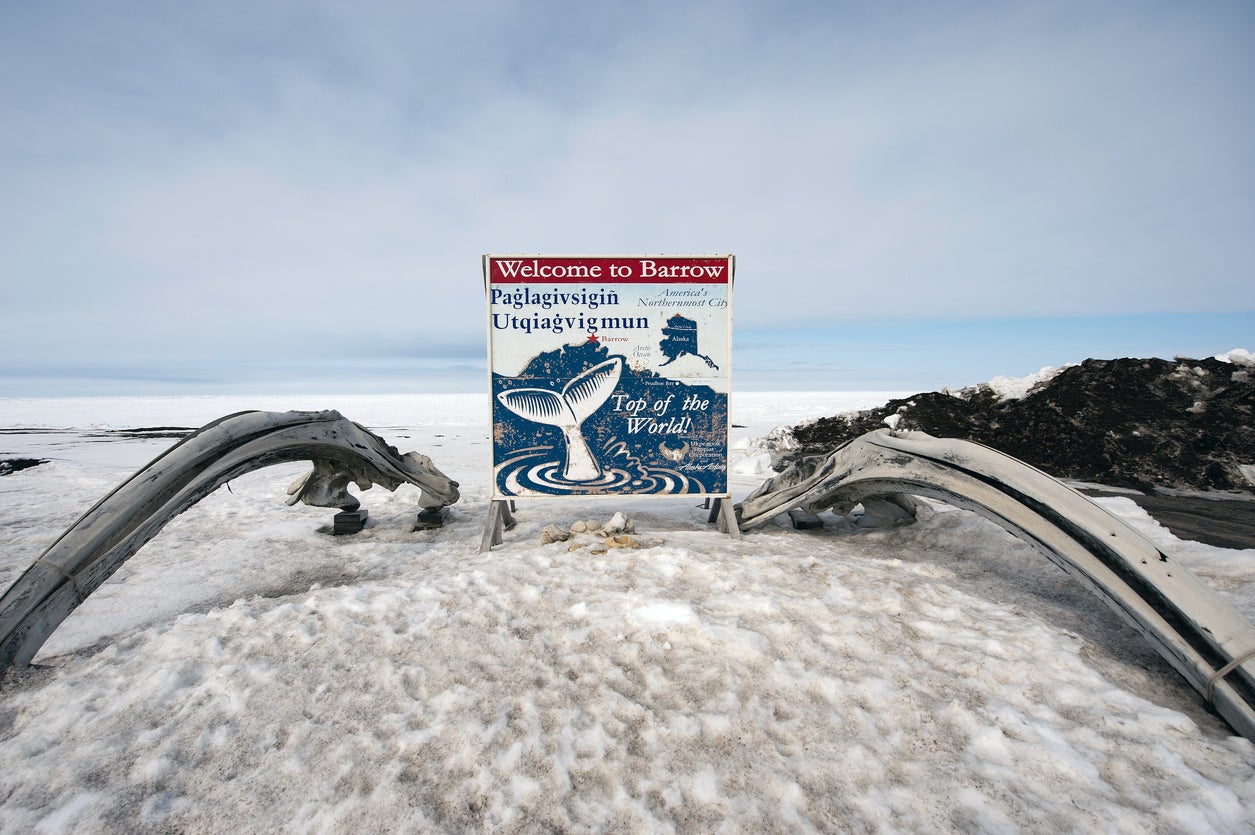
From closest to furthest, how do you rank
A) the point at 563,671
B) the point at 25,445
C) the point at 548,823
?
the point at 548,823 → the point at 563,671 → the point at 25,445

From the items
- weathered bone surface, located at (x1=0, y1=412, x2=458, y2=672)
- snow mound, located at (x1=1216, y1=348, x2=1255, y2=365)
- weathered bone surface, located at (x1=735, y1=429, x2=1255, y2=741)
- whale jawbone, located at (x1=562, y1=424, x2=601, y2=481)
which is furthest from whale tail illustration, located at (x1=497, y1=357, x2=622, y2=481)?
snow mound, located at (x1=1216, y1=348, x2=1255, y2=365)

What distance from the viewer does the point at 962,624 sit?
2869 mm

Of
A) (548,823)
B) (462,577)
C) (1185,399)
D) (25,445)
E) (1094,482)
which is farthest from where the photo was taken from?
(25,445)

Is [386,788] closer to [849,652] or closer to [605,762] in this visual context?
[605,762]

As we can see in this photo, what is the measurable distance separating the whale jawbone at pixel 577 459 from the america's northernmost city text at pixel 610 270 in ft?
4.71

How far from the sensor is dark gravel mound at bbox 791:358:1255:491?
7.69m

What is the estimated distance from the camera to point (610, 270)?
488cm

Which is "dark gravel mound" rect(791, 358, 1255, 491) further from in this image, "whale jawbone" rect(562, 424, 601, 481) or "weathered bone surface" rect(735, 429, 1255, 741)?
"whale jawbone" rect(562, 424, 601, 481)

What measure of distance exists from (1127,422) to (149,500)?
40.2 ft

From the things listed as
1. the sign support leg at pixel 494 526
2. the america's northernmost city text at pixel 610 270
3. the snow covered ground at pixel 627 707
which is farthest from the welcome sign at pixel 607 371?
the snow covered ground at pixel 627 707

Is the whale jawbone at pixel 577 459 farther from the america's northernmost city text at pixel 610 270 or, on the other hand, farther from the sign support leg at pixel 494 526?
the america's northernmost city text at pixel 610 270

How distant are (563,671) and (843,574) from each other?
2.08m

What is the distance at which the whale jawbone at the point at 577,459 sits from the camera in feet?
16.4

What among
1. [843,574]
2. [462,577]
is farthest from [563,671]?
[843,574]
